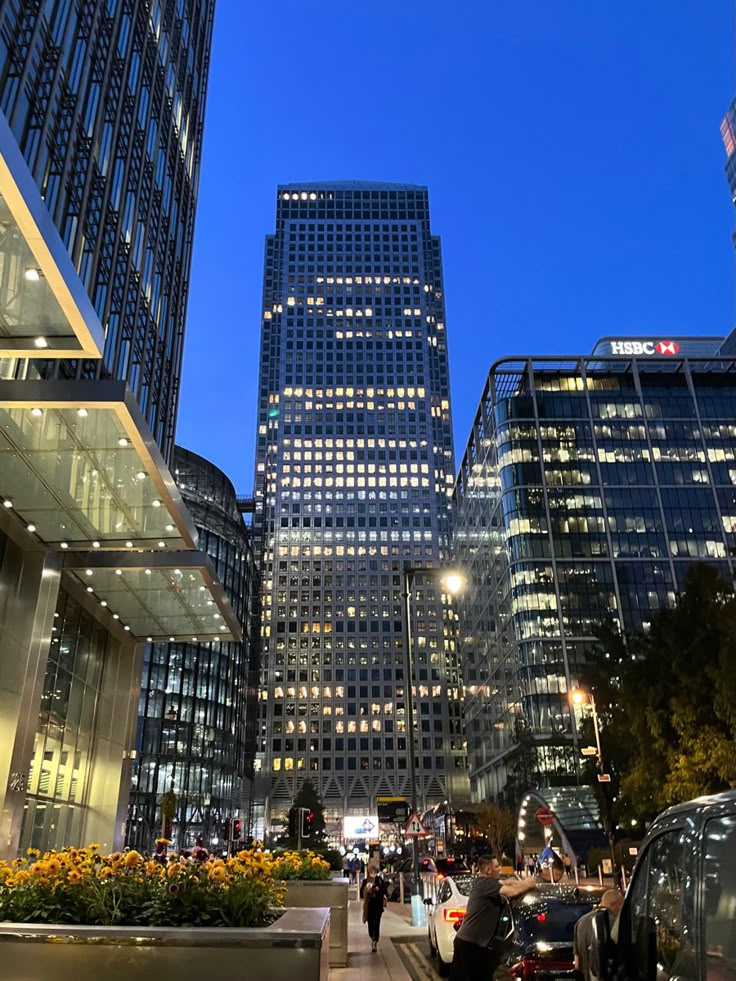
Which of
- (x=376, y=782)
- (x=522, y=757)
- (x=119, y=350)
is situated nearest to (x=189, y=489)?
(x=522, y=757)

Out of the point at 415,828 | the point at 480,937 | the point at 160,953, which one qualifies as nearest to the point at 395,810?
the point at 415,828

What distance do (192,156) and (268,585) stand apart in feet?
359

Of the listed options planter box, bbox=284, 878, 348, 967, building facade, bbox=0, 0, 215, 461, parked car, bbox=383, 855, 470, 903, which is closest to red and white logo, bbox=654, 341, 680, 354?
parked car, bbox=383, 855, 470, 903

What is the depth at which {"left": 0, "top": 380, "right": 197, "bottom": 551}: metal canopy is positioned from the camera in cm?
1535

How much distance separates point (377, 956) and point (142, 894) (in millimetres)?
11648

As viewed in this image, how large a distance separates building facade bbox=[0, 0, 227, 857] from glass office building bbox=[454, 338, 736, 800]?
58612 millimetres

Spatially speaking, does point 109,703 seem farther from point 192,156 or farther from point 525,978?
point 192,156

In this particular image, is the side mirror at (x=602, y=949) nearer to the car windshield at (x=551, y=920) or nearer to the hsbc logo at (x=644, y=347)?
the car windshield at (x=551, y=920)

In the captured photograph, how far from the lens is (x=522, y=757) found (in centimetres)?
8319

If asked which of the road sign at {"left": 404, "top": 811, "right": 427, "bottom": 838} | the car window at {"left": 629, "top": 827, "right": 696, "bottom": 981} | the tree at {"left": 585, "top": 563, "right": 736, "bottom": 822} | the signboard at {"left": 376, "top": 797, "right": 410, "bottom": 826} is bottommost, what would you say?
the car window at {"left": 629, "top": 827, "right": 696, "bottom": 981}

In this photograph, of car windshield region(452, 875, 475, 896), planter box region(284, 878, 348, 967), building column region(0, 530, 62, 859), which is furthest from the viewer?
building column region(0, 530, 62, 859)

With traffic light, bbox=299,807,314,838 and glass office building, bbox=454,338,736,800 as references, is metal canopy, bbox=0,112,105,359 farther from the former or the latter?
glass office building, bbox=454,338,736,800

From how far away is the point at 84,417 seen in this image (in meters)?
16.2

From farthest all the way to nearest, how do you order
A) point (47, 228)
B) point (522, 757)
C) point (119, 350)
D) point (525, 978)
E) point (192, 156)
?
1. point (522, 757)
2. point (192, 156)
3. point (119, 350)
4. point (47, 228)
5. point (525, 978)
